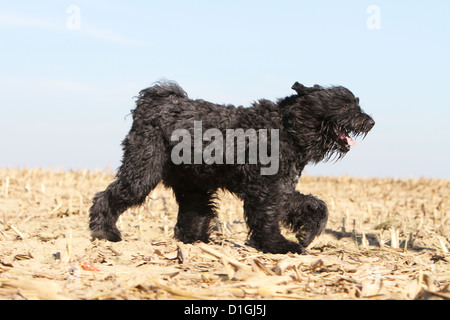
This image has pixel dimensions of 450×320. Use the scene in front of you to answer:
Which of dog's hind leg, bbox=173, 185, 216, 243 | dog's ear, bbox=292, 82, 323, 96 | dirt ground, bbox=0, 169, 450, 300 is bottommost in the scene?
dirt ground, bbox=0, 169, 450, 300

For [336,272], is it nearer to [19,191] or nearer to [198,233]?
[198,233]

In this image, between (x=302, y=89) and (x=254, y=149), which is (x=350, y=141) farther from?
(x=254, y=149)

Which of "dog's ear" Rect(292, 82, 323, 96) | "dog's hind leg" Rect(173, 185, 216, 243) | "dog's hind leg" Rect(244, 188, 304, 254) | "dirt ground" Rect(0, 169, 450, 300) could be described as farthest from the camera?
"dog's hind leg" Rect(173, 185, 216, 243)

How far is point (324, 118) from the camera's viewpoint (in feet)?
19.9

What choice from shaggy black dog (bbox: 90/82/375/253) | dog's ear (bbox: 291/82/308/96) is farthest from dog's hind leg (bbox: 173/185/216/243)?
dog's ear (bbox: 291/82/308/96)

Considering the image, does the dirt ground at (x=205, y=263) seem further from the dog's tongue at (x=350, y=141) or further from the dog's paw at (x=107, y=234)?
the dog's tongue at (x=350, y=141)

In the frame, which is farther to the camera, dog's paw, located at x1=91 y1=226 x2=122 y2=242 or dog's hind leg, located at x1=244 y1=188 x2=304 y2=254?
dog's paw, located at x1=91 y1=226 x2=122 y2=242

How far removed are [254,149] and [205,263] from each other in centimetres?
153

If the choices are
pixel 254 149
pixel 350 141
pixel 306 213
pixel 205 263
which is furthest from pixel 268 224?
pixel 350 141

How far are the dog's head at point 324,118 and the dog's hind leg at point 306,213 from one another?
0.53 m

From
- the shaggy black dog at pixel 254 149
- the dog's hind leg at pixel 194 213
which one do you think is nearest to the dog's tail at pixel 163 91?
the shaggy black dog at pixel 254 149

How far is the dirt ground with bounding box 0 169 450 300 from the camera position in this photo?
399 centimetres

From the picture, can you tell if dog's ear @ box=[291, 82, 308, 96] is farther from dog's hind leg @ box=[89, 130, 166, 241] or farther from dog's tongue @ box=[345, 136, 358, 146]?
dog's hind leg @ box=[89, 130, 166, 241]

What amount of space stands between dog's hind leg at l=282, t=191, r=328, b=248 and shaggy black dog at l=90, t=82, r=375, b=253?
0.04 ft
